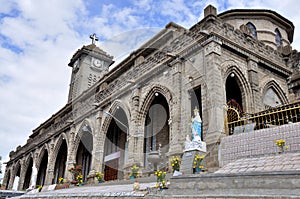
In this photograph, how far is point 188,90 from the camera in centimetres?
1407

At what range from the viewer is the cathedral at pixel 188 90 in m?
12.9

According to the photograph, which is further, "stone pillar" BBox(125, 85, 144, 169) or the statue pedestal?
"stone pillar" BBox(125, 85, 144, 169)

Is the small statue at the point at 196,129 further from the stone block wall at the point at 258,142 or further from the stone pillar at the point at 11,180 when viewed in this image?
the stone pillar at the point at 11,180

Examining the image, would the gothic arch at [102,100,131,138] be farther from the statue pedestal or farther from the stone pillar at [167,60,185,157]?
the statue pedestal

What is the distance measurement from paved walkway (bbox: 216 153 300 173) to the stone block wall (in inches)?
29.0

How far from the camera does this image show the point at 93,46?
35250 mm

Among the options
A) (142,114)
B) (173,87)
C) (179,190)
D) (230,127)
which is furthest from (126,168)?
(179,190)

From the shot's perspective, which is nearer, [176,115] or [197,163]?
[197,163]

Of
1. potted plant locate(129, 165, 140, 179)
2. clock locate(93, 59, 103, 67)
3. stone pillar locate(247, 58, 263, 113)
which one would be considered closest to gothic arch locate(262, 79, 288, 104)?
stone pillar locate(247, 58, 263, 113)

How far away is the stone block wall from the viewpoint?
895cm

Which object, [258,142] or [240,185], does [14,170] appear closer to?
[258,142]

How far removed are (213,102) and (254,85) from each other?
338 cm

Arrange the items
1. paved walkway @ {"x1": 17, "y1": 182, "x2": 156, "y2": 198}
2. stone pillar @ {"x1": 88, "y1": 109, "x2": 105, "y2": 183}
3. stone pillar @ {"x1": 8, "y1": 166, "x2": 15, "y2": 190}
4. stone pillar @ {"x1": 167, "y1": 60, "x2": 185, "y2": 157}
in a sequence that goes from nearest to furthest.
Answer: paved walkway @ {"x1": 17, "y1": 182, "x2": 156, "y2": 198} < stone pillar @ {"x1": 167, "y1": 60, "x2": 185, "y2": 157} < stone pillar @ {"x1": 88, "y1": 109, "x2": 105, "y2": 183} < stone pillar @ {"x1": 8, "y1": 166, "x2": 15, "y2": 190}

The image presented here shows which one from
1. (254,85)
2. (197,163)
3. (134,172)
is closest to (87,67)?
(134,172)
